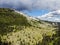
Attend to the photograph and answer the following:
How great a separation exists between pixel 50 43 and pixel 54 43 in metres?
6.10

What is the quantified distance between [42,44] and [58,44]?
1997 cm

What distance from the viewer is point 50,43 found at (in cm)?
19788

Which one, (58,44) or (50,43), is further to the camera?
(50,43)

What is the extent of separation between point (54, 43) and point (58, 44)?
9.73 meters

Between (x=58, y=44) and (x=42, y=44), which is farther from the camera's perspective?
(x=42, y=44)

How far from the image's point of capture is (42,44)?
197 m

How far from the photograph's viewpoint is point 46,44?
19288 centimetres

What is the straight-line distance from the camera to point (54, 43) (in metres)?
193

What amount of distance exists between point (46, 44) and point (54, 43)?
8.03 meters

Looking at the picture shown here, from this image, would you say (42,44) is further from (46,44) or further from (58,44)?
(58,44)

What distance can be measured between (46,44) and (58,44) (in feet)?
46.5


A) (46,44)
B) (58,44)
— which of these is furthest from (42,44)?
(58,44)
